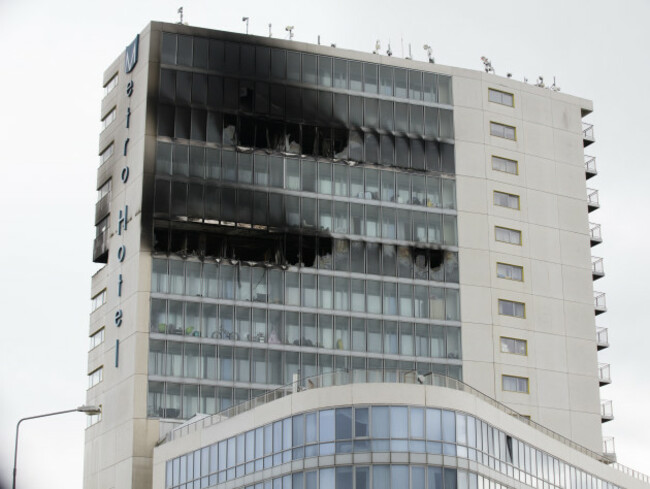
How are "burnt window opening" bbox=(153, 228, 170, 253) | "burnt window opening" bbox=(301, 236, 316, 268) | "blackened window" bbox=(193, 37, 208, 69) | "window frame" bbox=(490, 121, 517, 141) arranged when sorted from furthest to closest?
"window frame" bbox=(490, 121, 517, 141), "blackened window" bbox=(193, 37, 208, 69), "burnt window opening" bbox=(301, 236, 316, 268), "burnt window opening" bbox=(153, 228, 170, 253)

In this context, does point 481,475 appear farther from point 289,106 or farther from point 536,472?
point 289,106

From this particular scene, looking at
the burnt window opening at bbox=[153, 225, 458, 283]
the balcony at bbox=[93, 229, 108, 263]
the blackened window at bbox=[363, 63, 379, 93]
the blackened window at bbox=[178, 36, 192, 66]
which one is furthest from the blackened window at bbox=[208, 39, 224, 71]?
the balcony at bbox=[93, 229, 108, 263]

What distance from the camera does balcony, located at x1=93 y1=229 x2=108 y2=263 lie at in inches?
4419

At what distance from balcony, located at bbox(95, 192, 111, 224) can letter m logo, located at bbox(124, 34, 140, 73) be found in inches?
411

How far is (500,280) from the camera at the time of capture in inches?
4574

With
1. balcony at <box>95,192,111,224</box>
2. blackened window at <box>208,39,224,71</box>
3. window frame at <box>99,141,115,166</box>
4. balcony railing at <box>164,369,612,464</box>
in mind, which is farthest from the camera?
window frame at <box>99,141,115,166</box>

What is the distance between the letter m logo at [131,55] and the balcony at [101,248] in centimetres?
1337

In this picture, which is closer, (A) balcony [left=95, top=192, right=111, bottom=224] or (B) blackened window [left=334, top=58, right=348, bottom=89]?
(A) balcony [left=95, top=192, right=111, bottom=224]

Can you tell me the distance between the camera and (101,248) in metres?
113

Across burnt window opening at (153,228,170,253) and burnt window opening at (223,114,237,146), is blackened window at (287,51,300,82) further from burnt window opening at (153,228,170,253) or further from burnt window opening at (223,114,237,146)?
burnt window opening at (153,228,170,253)

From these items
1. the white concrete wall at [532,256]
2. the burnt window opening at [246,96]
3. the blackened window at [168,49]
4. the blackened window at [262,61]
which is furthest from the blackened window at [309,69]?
the white concrete wall at [532,256]

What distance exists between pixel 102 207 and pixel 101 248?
11.3ft

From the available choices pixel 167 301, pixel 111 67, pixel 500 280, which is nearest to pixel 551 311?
pixel 500 280

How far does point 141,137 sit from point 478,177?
28805 mm
